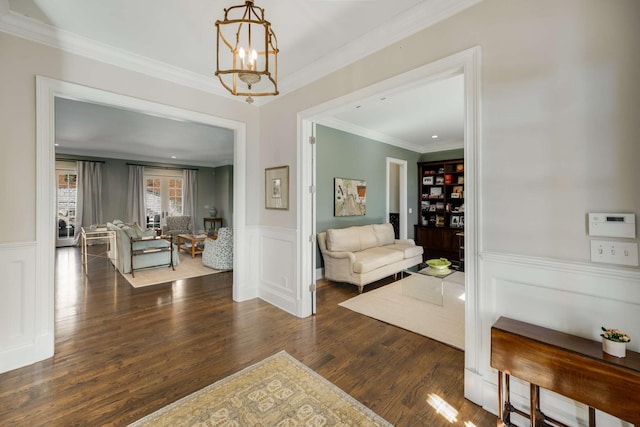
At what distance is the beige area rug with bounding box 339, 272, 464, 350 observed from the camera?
2.92 meters

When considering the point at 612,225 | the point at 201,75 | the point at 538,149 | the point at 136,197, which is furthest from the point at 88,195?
the point at 612,225

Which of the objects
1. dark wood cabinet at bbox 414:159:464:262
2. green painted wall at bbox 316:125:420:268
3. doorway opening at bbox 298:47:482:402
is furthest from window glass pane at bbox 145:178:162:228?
doorway opening at bbox 298:47:482:402

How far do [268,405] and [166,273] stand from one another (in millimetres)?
4175

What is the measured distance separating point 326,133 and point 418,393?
13.5ft

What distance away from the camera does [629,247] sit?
1.37 m

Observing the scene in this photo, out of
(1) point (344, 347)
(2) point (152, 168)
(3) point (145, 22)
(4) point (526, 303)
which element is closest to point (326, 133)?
(3) point (145, 22)

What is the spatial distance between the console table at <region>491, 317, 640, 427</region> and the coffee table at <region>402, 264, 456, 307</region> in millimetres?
2120

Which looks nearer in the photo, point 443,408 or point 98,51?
point 443,408

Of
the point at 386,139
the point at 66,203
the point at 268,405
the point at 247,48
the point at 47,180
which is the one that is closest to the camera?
the point at 268,405

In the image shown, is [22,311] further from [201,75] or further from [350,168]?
[350,168]

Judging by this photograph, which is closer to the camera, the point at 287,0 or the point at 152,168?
the point at 287,0

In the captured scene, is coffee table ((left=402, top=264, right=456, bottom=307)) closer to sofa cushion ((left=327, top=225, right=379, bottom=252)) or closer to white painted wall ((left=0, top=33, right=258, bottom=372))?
sofa cushion ((left=327, top=225, right=379, bottom=252))

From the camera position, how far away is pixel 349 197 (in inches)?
213

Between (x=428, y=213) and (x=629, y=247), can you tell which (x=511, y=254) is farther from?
(x=428, y=213)
